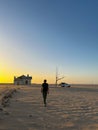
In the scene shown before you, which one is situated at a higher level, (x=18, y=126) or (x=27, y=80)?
(x=27, y=80)

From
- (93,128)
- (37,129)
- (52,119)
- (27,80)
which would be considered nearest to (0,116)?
(52,119)

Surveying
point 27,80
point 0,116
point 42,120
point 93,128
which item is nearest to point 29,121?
point 42,120

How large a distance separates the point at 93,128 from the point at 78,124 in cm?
113

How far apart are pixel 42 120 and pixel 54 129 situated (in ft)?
8.47

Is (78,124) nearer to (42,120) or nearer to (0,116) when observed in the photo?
(42,120)

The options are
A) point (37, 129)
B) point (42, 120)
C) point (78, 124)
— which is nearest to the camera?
point (37, 129)

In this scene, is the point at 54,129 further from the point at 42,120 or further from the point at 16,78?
the point at 16,78

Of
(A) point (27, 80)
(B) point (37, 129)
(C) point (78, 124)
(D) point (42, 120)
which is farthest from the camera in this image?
(A) point (27, 80)

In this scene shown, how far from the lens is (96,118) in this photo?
1543 cm

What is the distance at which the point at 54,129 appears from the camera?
12.0m

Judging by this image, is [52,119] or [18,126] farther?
[52,119]

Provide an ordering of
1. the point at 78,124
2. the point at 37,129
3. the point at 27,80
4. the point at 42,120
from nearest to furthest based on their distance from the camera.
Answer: the point at 37,129
the point at 78,124
the point at 42,120
the point at 27,80

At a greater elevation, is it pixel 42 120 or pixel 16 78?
pixel 16 78

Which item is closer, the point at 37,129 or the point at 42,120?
the point at 37,129
